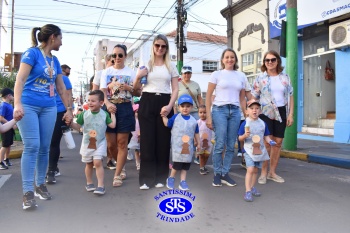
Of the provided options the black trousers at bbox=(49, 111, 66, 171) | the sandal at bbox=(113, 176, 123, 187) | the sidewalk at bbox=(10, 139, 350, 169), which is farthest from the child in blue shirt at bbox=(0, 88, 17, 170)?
the sandal at bbox=(113, 176, 123, 187)

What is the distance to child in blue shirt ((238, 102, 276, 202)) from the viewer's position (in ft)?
12.7

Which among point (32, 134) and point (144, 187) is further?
point (144, 187)

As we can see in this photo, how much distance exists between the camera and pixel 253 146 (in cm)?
397

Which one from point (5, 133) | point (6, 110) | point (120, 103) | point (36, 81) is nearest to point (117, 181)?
point (120, 103)

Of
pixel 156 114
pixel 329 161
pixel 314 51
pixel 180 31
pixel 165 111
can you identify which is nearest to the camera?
pixel 165 111

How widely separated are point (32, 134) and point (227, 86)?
8.31ft

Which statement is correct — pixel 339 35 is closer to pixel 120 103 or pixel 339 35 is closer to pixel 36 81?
pixel 120 103

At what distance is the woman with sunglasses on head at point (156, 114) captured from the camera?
420cm

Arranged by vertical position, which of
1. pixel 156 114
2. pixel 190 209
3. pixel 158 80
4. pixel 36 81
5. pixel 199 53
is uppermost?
pixel 199 53

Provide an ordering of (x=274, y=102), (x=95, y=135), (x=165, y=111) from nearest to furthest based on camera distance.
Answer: (x=95, y=135) → (x=165, y=111) → (x=274, y=102)

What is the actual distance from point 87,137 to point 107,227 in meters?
1.42

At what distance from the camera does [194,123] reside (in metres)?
4.26

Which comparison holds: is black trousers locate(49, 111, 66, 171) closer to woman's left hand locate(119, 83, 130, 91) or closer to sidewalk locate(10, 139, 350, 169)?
woman's left hand locate(119, 83, 130, 91)

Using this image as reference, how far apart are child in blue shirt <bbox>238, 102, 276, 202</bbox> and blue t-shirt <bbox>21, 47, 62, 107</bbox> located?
237 cm
